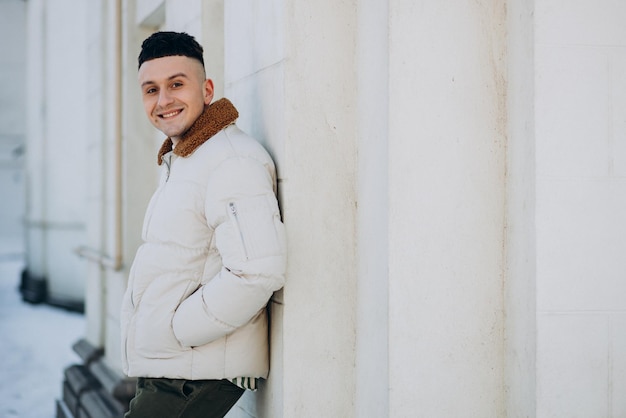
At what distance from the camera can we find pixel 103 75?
5609mm

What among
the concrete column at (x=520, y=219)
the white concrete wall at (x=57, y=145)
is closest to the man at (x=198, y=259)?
the concrete column at (x=520, y=219)

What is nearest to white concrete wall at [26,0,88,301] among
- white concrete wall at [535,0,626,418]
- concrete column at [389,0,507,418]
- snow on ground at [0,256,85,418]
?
snow on ground at [0,256,85,418]

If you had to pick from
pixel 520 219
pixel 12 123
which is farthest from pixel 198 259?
pixel 12 123

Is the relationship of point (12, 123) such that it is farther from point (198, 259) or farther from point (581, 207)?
point (581, 207)

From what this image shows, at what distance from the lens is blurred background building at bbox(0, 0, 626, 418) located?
2068 mm

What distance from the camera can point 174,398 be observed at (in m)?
2.33

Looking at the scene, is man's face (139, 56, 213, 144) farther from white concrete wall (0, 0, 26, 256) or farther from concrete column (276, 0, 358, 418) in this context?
white concrete wall (0, 0, 26, 256)

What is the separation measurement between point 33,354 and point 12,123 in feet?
40.4

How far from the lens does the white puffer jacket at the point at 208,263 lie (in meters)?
2.13

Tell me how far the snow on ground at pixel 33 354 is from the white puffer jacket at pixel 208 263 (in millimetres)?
3916

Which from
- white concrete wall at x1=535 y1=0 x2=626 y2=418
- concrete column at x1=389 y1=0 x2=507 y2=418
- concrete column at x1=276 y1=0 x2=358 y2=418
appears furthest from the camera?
concrete column at x1=276 y1=0 x2=358 y2=418

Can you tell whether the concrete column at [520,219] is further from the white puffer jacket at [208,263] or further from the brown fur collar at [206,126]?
the brown fur collar at [206,126]

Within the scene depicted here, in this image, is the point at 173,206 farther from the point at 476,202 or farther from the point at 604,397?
the point at 604,397

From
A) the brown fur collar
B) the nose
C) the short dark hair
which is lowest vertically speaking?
the brown fur collar
